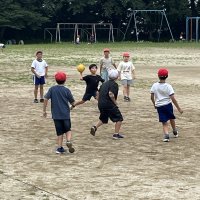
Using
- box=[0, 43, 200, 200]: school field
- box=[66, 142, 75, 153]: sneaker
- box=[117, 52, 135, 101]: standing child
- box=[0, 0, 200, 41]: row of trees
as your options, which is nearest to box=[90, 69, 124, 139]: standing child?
box=[0, 43, 200, 200]: school field

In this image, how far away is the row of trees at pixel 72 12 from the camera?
61.6 metres

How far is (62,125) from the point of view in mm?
9539

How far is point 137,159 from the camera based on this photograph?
898cm

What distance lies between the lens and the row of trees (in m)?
61.6

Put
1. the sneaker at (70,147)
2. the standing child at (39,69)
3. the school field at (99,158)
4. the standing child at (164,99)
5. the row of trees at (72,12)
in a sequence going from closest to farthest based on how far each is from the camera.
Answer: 1. the school field at (99,158)
2. the sneaker at (70,147)
3. the standing child at (164,99)
4. the standing child at (39,69)
5. the row of trees at (72,12)

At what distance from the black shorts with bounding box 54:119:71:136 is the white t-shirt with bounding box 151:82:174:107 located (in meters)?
1.97

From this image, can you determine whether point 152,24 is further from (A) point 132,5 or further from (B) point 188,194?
(B) point 188,194

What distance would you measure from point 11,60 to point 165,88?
72.9ft

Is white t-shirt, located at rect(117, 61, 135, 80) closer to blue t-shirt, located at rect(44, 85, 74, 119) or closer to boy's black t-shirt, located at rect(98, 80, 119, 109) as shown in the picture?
boy's black t-shirt, located at rect(98, 80, 119, 109)

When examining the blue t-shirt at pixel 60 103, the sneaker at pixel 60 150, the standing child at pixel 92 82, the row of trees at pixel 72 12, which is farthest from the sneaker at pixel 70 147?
the row of trees at pixel 72 12

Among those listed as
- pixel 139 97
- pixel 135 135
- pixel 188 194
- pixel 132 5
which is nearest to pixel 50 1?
pixel 132 5

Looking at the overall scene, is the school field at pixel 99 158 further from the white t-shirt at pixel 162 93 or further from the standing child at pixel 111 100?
the white t-shirt at pixel 162 93

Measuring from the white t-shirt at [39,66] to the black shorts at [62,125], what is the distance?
612 centimetres

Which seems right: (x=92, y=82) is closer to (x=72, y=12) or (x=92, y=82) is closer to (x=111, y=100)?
(x=111, y=100)
